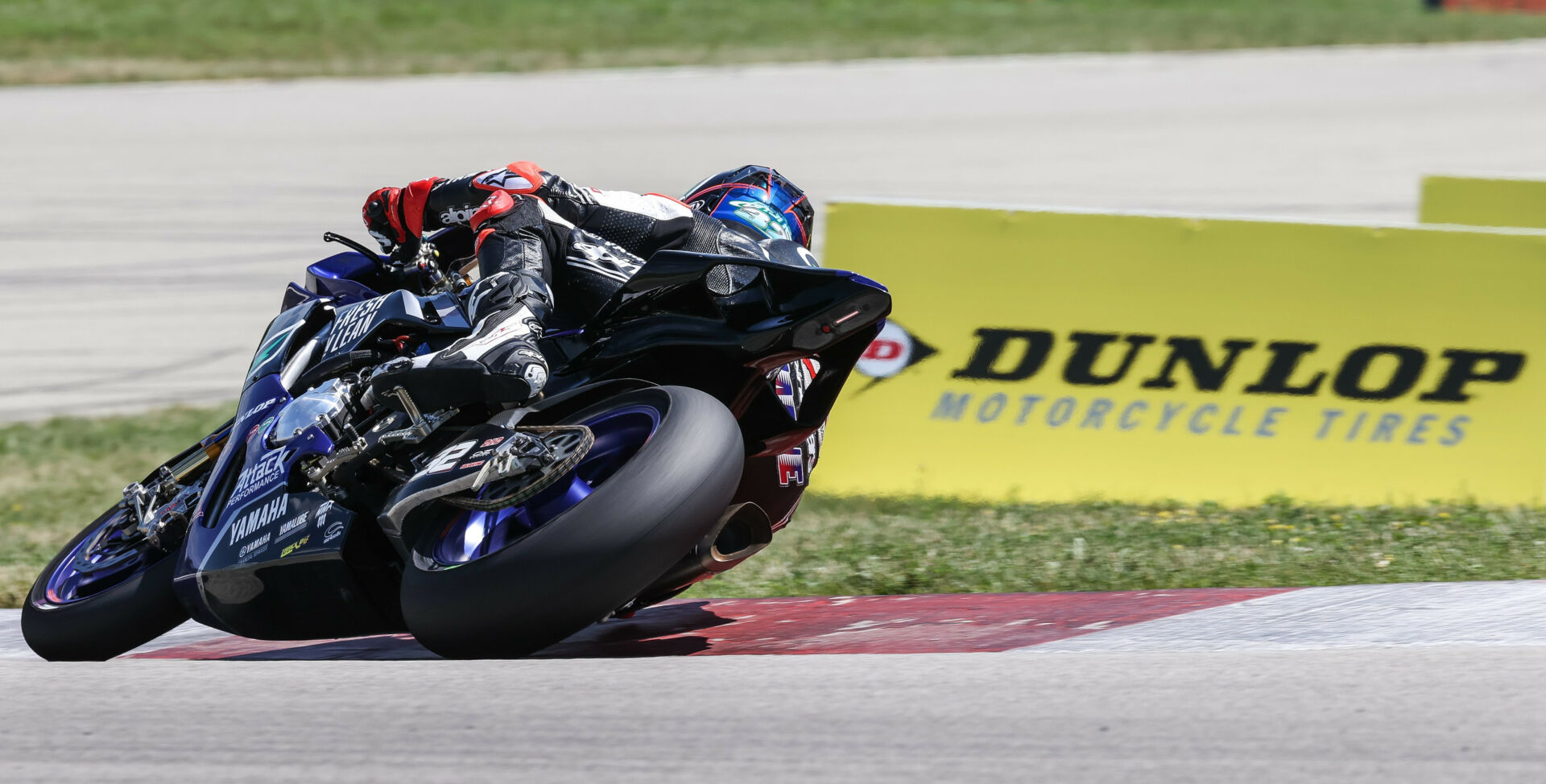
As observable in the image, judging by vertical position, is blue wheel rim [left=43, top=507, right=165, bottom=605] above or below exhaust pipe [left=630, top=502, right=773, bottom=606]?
below

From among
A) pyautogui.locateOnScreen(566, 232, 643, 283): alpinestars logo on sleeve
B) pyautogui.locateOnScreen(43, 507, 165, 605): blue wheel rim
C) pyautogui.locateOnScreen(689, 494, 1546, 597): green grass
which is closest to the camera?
pyautogui.locateOnScreen(566, 232, 643, 283): alpinestars logo on sleeve

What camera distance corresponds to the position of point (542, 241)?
4043 mm

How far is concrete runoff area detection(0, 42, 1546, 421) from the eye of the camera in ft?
36.9

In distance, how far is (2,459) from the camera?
8055 mm

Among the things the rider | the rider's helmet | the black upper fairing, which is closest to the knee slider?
the rider

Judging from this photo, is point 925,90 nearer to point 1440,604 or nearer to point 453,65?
point 453,65

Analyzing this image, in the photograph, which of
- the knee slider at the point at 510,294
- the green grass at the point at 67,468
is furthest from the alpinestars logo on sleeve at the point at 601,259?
the green grass at the point at 67,468

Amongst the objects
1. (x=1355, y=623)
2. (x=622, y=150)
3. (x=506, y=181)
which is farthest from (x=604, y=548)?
(x=622, y=150)

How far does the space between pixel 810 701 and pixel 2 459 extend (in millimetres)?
6220

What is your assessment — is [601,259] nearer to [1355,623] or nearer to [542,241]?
[542,241]

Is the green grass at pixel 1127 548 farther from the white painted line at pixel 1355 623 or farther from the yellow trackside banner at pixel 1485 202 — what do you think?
the yellow trackside banner at pixel 1485 202

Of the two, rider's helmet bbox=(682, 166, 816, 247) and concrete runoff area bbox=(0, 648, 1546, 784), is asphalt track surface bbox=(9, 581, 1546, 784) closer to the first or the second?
concrete runoff area bbox=(0, 648, 1546, 784)

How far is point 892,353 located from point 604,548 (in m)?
3.33

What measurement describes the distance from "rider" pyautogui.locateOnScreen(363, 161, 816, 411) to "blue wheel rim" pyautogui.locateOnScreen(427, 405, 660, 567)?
241 millimetres
